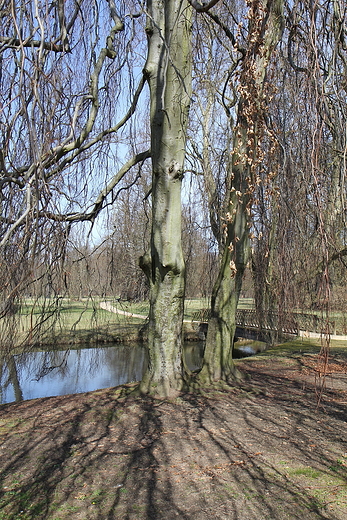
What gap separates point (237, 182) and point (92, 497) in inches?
156

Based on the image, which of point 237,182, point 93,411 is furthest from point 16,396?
point 237,182

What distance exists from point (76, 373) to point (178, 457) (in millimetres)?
6307

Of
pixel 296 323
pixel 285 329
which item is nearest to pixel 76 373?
pixel 296 323

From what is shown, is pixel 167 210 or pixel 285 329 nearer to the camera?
pixel 167 210

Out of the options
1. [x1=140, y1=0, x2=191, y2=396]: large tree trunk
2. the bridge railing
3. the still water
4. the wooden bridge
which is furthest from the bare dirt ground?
the wooden bridge

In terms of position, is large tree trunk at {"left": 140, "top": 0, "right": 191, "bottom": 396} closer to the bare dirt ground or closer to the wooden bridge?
the bare dirt ground

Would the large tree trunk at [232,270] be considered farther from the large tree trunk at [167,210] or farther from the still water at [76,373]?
the still water at [76,373]

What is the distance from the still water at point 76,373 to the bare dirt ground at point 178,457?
682 millimetres

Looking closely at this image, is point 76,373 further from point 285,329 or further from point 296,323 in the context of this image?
point 285,329

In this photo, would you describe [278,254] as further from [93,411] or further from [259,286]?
[259,286]

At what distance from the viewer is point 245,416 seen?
14.9ft

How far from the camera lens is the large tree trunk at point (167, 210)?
5164 millimetres

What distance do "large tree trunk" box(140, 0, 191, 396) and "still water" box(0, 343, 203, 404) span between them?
35.7 inches

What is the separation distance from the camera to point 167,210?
517 cm
